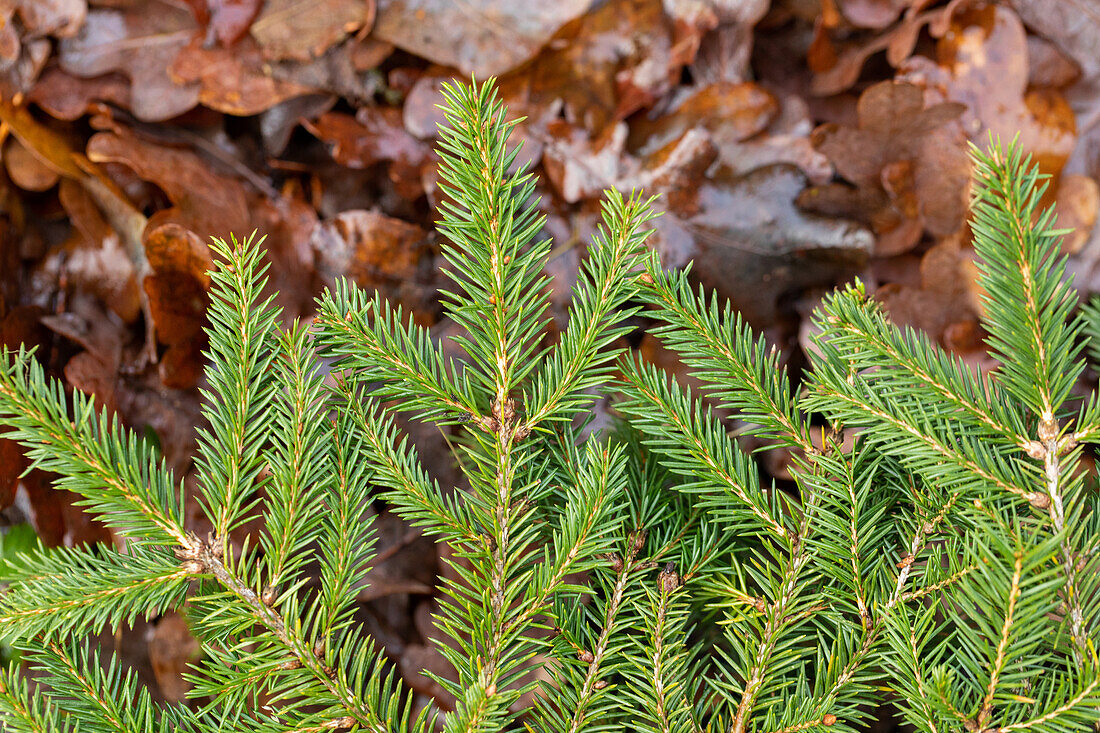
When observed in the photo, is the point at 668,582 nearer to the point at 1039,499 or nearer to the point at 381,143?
the point at 1039,499

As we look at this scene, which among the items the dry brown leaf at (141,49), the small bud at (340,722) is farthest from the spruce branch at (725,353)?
the dry brown leaf at (141,49)

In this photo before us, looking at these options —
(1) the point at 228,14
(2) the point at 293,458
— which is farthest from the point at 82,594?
(1) the point at 228,14

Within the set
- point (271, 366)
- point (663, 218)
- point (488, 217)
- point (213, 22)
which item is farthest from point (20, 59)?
point (663, 218)

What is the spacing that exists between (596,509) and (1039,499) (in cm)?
59

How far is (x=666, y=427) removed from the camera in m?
1.04

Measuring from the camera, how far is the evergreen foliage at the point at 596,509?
2.96ft

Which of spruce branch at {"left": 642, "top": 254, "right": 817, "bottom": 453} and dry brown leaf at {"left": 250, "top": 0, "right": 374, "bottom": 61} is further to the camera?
dry brown leaf at {"left": 250, "top": 0, "right": 374, "bottom": 61}

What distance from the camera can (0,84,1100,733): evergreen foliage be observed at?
2.96 ft

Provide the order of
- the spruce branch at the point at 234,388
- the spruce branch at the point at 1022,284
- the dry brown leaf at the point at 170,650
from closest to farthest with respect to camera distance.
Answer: the spruce branch at the point at 1022,284 → the spruce branch at the point at 234,388 → the dry brown leaf at the point at 170,650

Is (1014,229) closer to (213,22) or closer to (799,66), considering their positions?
(799,66)

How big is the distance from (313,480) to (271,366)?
0.70ft

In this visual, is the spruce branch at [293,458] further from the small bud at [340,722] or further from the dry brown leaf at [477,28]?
the dry brown leaf at [477,28]

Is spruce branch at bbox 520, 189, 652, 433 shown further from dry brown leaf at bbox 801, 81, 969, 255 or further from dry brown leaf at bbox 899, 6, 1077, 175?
dry brown leaf at bbox 899, 6, 1077, 175

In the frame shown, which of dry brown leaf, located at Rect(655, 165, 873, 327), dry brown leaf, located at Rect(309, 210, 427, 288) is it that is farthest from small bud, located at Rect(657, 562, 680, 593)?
dry brown leaf, located at Rect(309, 210, 427, 288)
